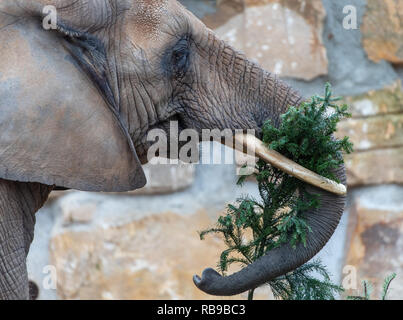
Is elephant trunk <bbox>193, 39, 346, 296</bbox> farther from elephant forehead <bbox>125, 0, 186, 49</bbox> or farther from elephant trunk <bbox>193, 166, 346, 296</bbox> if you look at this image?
elephant forehead <bbox>125, 0, 186, 49</bbox>

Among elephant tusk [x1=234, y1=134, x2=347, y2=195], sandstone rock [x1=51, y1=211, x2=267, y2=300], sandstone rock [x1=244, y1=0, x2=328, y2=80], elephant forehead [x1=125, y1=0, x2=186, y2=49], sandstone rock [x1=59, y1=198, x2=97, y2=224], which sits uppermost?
sandstone rock [x1=244, y1=0, x2=328, y2=80]

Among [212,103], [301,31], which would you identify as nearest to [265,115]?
[212,103]

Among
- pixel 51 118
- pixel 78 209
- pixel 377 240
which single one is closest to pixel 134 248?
pixel 78 209

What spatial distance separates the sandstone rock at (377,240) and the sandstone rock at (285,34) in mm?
477

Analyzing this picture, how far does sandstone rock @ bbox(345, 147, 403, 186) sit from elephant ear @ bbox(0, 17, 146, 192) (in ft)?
3.70

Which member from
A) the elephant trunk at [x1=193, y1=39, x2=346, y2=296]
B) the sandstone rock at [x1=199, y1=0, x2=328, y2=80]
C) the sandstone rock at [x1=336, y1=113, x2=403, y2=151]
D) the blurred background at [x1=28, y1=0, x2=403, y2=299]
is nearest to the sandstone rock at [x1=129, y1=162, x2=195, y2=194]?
the blurred background at [x1=28, y1=0, x2=403, y2=299]

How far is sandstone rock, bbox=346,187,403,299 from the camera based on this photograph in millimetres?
2545

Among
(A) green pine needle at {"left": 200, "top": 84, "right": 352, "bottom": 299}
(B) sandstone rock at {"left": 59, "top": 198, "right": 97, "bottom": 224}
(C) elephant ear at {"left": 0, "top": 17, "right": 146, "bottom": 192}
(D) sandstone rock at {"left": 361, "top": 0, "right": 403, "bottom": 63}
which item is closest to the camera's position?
(C) elephant ear at {"left": 0, "top": 17, "right": 146, "bottom": 192}

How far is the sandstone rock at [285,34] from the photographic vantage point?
2504 mm

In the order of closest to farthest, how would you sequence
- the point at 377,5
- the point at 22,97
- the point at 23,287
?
the point at 22,97 < the point at 23,287 < the point at 377,5

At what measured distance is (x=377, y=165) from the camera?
2516mm

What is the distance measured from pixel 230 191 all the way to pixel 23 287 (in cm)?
112
